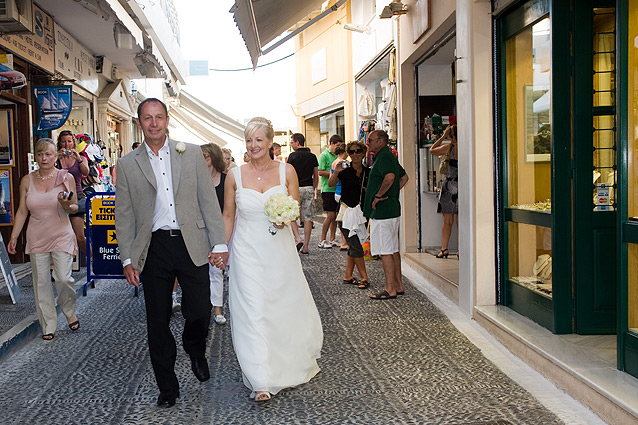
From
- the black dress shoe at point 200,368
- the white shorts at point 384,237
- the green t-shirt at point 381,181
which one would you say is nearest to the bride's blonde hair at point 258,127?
the black dress shoe at point 200,368

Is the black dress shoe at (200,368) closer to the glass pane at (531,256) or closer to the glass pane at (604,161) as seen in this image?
the glass pane at (531,256)

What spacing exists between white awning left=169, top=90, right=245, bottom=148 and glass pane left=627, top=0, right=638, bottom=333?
72.5 feet

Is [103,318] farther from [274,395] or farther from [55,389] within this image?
[274,395]

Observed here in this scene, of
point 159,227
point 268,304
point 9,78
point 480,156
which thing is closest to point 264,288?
point 268,304

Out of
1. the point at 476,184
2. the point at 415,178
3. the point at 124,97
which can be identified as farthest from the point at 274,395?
the point at 124,97

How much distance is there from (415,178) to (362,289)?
296cm

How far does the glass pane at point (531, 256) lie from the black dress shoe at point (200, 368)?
2735 mm

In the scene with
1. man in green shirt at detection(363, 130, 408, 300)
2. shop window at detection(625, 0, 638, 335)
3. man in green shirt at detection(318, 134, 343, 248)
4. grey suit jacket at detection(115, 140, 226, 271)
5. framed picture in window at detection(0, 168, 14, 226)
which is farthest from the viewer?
man in green shirt at detection(318, 134, 343, 248)

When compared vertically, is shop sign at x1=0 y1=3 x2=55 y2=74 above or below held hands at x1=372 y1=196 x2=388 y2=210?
above

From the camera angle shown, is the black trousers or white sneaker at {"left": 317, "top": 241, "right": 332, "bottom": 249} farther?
white sneaker at {"left": 317, "top": 241, "right": 332, "bottom": 249}

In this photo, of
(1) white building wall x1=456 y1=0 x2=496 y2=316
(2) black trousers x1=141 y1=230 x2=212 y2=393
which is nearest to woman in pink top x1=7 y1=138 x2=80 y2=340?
(2) black trousers x1=141 y1=230 x2=212 y2=393

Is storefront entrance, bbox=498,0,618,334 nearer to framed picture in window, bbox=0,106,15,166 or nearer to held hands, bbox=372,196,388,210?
held hands, bbox=372,196,388,210

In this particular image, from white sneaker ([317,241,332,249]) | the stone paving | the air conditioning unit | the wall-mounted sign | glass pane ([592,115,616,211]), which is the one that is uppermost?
the air conditioning unit

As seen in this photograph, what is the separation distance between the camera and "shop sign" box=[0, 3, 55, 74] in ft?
31.7
